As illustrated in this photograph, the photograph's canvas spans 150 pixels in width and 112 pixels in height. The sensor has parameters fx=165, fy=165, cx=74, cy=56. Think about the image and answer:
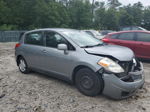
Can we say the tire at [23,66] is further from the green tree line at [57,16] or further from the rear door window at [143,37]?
the green tree line at [57,16]

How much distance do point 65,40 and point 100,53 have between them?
3.31ft

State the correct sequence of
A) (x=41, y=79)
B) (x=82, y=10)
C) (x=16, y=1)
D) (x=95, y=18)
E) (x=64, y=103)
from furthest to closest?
(x=95, y=18) < (x=82, y=10) < (x=16, y=1) < (x=41, y=79) < (x=64, y=103)

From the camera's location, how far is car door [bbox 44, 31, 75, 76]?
396cm

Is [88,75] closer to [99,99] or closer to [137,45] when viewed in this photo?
[99,99]

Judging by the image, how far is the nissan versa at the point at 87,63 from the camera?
3.33m

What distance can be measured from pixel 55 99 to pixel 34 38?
2230mm

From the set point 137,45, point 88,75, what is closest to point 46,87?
point 88,75

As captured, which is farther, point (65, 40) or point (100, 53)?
point (65, 40)

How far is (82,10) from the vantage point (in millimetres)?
39000

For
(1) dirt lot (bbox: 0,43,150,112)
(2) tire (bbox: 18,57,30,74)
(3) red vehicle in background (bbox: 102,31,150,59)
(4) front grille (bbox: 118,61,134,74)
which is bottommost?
(1) dirt lot (bbox: 0,43,150,112)

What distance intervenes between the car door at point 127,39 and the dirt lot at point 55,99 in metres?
2.47

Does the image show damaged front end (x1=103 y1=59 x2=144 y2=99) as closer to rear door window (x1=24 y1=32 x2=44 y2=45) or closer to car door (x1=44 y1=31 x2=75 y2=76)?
car door (x1=44 y1=31 x2=75 y2=76)

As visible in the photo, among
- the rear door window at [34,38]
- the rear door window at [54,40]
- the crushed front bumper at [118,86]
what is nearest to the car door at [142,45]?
the crushed front bumper at [118,86]

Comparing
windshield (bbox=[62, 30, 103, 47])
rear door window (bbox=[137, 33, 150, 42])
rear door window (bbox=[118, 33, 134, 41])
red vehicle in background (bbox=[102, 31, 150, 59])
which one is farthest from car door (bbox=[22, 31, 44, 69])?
rear door window (bbox=[137, 33, 150, 42])
